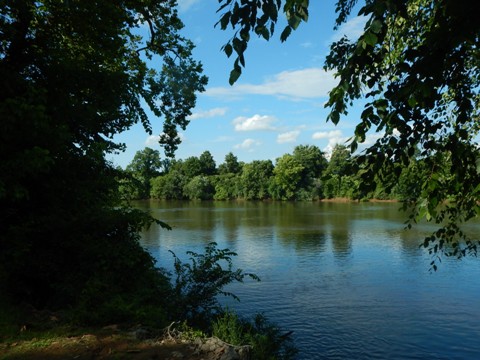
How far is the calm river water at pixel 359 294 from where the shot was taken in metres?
10.6

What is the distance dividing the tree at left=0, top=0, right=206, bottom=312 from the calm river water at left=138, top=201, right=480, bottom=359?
575cm

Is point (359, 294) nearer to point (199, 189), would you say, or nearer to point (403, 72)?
point (403, 72)

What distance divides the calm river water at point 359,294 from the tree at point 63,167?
5.75 meters

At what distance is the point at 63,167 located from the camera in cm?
778

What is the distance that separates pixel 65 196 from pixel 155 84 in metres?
7.36

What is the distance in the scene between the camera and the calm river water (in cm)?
1061

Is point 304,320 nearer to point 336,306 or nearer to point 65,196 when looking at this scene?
point 336,306

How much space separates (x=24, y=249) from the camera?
624 centimetres

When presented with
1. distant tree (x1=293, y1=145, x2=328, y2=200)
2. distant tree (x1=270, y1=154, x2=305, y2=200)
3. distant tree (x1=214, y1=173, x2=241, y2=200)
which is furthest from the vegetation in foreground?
distant tree (x1=214, y1=173, x2=241, y2=200)

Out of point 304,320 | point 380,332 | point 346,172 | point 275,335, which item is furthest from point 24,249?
point 380,332

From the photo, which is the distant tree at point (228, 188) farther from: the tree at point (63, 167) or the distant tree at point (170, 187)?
the tree at point (63, 167)

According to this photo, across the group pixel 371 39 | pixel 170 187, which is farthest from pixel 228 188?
pixel 371 39

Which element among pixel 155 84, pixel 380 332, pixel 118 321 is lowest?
pixel 380 332

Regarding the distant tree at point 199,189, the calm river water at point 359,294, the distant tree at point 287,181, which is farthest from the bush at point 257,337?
the distant tree at point 199,189
